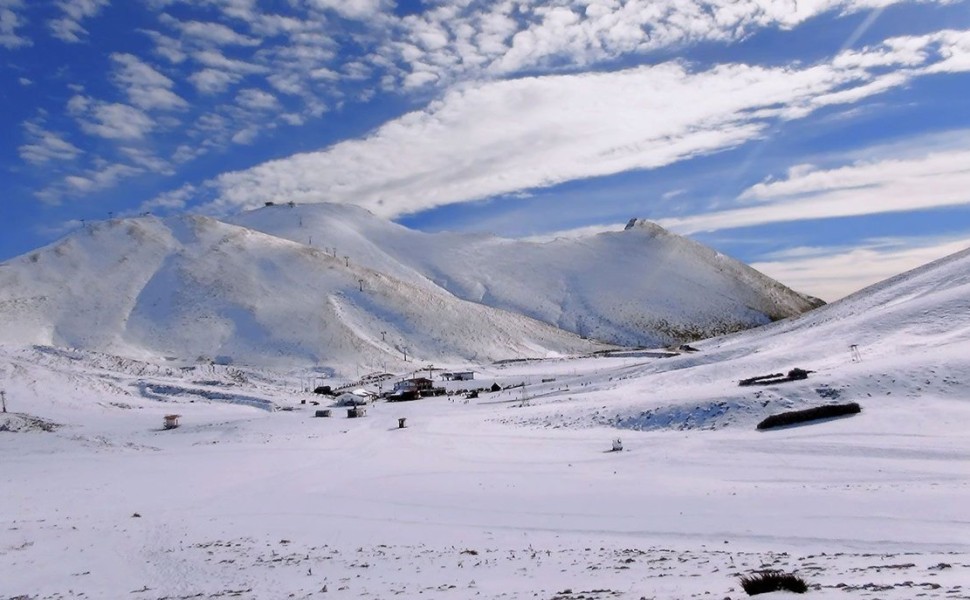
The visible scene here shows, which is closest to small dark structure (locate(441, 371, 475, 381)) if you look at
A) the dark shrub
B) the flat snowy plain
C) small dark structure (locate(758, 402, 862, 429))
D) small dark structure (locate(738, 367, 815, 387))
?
the flat snowy plain

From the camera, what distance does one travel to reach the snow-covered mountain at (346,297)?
11000 centimetres

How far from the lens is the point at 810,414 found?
99.4 ft

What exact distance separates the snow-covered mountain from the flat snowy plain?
6109cm

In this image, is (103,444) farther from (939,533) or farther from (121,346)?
(121,346)

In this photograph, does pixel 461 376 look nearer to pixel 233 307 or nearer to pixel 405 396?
pixel 405 396

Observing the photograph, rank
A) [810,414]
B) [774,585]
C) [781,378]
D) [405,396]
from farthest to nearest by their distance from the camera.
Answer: [405,396] < [781,378] < [810,414] < [774,585]

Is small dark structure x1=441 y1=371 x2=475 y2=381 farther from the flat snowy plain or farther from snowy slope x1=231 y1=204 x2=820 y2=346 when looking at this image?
snowy slope x1=231 y1=204 x2=820 y2=346

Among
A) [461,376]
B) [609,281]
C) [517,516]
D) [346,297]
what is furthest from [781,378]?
[609,281]

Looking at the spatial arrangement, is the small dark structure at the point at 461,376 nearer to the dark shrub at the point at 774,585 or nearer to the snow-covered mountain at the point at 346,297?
the snow-covered mountain at the point at 346,297

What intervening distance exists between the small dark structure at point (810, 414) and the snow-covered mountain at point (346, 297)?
78482 mm

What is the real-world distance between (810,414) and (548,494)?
14.8 meters

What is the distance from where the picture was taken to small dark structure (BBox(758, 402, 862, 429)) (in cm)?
3014

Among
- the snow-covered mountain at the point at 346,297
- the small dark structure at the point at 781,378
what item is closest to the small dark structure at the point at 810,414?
the small dark structure at the point at 781,378

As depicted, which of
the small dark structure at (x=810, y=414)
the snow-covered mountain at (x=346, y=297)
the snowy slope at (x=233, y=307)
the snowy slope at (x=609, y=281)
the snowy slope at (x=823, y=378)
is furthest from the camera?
the snowy slope at (x=609, y=281)
